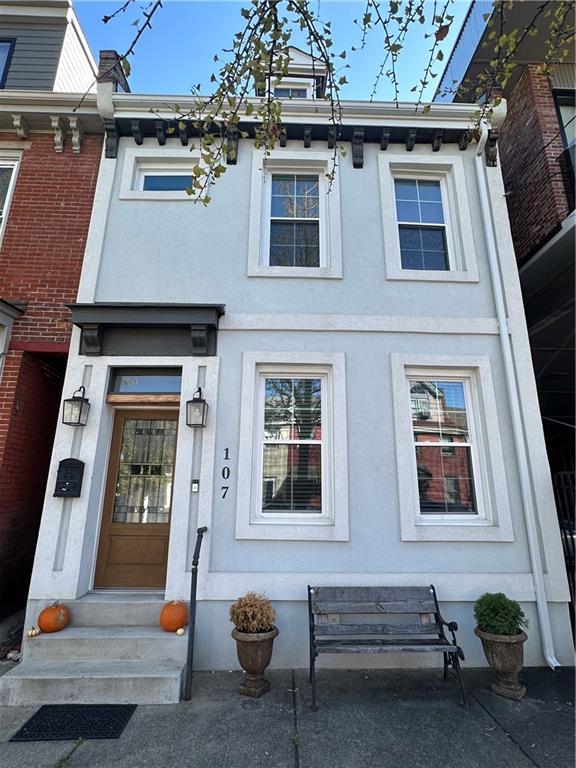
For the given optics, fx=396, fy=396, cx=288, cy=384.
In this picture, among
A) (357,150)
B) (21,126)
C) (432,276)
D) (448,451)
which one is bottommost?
(448,451)

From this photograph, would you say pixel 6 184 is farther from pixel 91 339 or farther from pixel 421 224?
pixel 421 224

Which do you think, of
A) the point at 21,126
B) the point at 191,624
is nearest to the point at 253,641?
the point at 191,624

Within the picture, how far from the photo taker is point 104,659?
390 cm

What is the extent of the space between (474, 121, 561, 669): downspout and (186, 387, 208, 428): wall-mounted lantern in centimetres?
375

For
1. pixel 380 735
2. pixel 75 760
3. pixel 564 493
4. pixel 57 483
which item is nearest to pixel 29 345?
pixel 57 483

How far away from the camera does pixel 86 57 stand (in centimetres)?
762

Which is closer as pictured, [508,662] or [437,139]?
[508,662]

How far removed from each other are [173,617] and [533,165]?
806 centimetres

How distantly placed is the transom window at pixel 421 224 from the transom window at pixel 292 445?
7.74 feet

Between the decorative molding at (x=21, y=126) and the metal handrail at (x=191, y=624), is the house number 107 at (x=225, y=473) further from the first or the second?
the decorative molding at (x=21, y=126)

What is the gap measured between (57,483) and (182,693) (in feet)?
8.33

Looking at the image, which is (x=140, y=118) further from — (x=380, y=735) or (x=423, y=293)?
(x=380, y=735)

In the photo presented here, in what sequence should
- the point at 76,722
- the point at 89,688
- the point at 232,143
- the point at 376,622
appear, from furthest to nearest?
the point at 232,143
the point at 376,622
the point at 89,688
the point at 76,722

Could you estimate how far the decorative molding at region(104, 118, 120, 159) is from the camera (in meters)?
5.72
